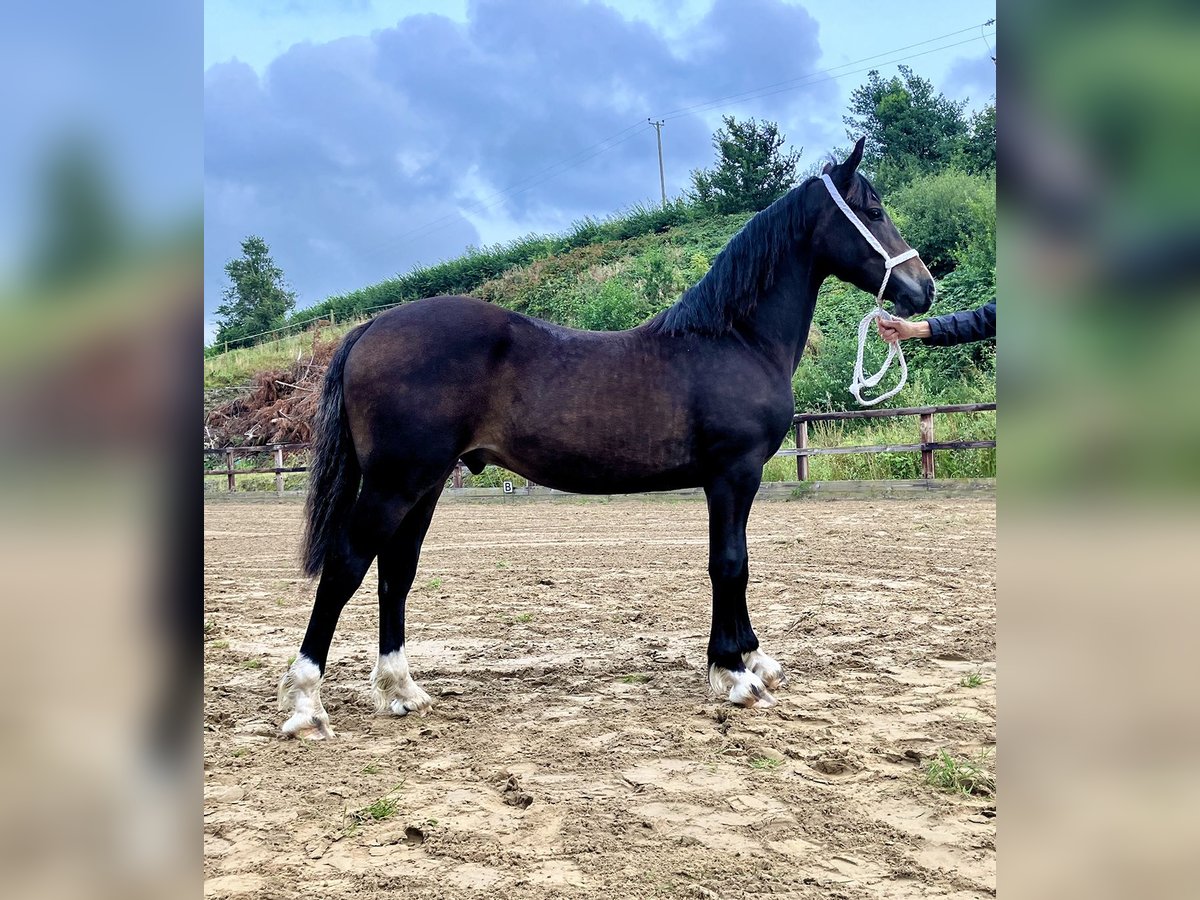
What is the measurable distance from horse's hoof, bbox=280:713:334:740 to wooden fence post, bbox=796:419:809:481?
11.9m

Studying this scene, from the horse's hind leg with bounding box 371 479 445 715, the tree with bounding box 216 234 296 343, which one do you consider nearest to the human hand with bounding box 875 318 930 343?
the horse's hind leg with bounding box 371 479 445 715

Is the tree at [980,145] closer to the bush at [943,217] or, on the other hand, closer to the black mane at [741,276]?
the bush at [943,217]

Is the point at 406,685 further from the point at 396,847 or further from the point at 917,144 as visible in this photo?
the point at 917,144

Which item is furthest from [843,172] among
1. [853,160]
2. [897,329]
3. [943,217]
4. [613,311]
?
[943,217]

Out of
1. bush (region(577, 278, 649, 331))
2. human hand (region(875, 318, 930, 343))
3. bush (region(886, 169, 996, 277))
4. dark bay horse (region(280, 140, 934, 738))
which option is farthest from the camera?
bush (region(577, 278, 649, 331))

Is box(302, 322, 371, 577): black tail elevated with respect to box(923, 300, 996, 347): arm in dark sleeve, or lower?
lower

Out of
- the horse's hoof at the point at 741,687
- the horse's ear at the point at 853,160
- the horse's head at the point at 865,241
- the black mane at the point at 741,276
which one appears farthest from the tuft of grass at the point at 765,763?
the horse's ear at the point at 853,160

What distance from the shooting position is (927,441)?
13078mm

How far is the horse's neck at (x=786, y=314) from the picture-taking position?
3.92 m

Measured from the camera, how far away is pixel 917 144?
1063 inches

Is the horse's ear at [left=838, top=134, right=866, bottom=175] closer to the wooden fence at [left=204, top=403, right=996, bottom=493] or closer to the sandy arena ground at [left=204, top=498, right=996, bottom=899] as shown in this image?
the sandy arena ground at [left=204, top=498, right=996, bottom=899]

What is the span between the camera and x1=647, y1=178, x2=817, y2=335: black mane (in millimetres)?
3895

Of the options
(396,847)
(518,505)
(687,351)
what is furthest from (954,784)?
(518,505)
